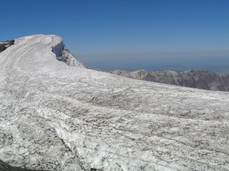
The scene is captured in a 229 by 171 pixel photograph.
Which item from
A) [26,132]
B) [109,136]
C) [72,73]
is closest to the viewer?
[109,136]

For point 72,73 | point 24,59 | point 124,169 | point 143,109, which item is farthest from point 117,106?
point 24,59

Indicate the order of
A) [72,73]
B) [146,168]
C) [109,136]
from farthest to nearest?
[72,73]
[109,136]
[146,168]

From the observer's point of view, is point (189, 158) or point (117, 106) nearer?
point (189, 158)

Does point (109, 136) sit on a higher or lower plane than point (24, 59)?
lower

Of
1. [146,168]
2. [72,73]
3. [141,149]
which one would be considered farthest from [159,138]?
[72,73]

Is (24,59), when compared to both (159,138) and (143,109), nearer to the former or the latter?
(143,109)

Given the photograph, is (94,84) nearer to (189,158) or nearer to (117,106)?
(117,106)

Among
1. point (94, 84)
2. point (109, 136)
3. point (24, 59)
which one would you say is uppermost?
point (24, 59)
